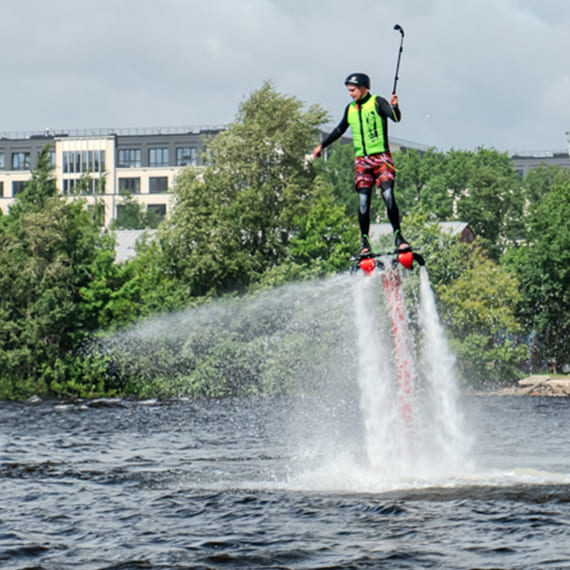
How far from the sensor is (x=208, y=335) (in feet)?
277

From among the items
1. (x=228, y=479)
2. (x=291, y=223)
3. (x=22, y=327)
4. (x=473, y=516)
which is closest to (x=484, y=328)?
(x=291, y=223)

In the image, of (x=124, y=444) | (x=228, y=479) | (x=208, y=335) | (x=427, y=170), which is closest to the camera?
(x=228, y=479)

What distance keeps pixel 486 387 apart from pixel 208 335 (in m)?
23.1

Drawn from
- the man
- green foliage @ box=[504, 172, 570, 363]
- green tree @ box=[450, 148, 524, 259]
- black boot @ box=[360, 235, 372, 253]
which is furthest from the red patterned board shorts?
green tree @ box=[450, 148, 524, 259]

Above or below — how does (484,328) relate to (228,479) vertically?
above

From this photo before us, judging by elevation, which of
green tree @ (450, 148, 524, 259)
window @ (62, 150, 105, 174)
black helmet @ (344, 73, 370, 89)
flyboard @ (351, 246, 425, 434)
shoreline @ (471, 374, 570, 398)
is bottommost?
flyboard @ (351, 246, 425, 434)

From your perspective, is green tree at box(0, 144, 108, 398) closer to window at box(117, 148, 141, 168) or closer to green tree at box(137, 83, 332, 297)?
green tree at box(137, 83, 332, 297)

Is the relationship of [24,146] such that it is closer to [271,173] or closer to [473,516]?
[271,173]

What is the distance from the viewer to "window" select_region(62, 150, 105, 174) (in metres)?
183

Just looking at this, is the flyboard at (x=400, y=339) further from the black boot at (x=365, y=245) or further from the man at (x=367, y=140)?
the man at (x=367, y=140)

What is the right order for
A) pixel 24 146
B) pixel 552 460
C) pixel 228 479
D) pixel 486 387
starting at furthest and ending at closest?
1. pixel 24 146
2. pixel 486 387
3. pixel 552 460
4. pixel 228 479

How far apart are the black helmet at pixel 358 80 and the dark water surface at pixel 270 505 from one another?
9692 mm

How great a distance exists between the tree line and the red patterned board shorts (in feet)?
188

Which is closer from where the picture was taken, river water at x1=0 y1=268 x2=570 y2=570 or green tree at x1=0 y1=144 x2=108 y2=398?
river water at x1=0 y1=268 x2=570 y2=570
